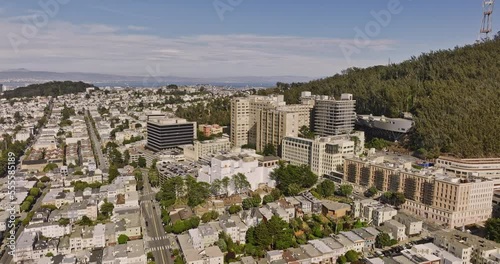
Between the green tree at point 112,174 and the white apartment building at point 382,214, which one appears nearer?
the white apartment building at point 382,214

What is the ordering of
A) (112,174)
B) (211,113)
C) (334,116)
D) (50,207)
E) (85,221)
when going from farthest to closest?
(211,113)
(334,116)
(112,174)
(50,207)
(85,221)

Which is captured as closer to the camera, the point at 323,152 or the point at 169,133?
the point at 323,152

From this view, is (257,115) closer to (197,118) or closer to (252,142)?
(252,142)

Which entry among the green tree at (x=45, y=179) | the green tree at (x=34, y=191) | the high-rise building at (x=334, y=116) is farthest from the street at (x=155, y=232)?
the high-rise building at (x=334, y=116)

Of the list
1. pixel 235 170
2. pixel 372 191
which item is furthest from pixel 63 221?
pixel 372 191

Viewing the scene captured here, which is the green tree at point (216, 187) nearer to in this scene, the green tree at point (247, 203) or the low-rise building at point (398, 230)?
the green tree at point (247, 203)

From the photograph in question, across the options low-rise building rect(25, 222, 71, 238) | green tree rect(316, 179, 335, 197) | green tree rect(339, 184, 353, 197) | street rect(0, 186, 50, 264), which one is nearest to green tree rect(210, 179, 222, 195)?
green tree rect(316, 179, 335, 197)

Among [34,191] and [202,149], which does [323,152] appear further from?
[34,191]
